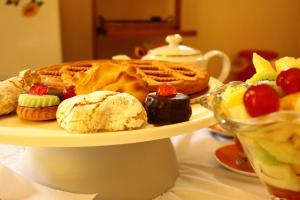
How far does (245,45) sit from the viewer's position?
2.52 meters

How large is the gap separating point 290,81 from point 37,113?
31 cm

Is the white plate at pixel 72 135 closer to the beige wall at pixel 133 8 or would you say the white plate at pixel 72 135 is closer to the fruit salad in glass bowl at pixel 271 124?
the fruit salad in glass bowl at pixel 271 124

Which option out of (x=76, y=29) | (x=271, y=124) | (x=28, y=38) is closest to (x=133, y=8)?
(x=76, y=29)

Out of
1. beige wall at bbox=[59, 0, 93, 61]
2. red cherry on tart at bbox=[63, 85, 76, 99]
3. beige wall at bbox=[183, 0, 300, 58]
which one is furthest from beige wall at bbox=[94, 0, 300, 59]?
red cherry on tart at bbox=[63, 85, 76, 99]

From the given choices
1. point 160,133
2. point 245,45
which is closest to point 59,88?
point 160,133

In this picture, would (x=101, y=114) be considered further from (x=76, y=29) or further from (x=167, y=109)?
(x=76, y=29)

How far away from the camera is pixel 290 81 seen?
14.0 inches

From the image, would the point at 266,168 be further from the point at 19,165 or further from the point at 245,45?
the point at 245,45

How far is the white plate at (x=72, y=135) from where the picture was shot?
0.41 m

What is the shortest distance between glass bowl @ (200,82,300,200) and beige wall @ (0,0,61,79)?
4.51 ft

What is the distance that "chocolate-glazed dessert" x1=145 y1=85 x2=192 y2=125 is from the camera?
47cm

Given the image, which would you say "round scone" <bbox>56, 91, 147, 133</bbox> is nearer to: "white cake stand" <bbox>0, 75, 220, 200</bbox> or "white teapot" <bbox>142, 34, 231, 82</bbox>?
"white cake stand" <bbox>0, 75, 220, 200</bbox>

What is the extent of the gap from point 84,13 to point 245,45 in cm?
113

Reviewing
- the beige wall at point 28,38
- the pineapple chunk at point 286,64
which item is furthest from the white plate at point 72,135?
the beige wall at point 28,38
